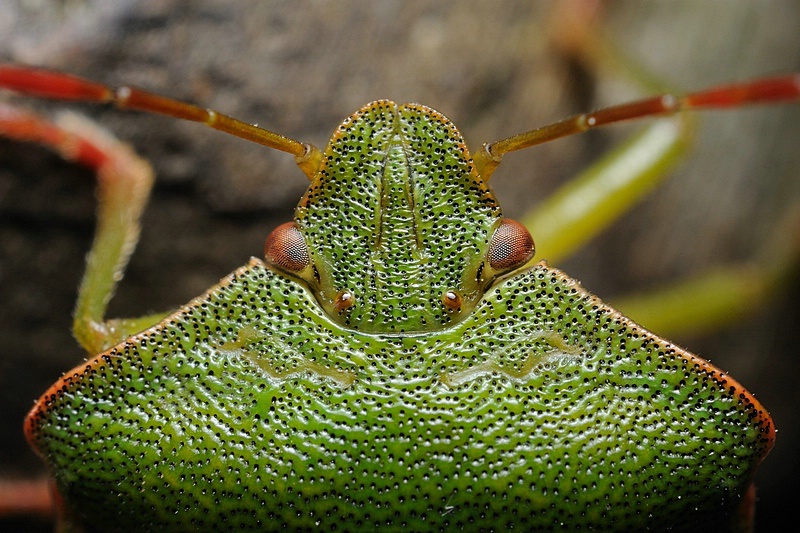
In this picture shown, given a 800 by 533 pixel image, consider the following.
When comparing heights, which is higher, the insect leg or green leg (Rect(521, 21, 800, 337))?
green leg (Rect(521, 21, 800, 337))

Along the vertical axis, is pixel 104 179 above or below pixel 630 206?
below

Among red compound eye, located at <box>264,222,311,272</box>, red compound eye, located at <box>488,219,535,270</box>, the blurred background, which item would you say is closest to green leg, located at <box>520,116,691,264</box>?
the blurred background

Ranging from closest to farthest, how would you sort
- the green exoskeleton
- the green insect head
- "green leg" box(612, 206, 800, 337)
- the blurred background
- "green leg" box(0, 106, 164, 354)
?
the green exoskeleton → the green insect head → "green leg" box(0, 106, 164, 354) → the blurred background → "green leg" box(612, 206, 800, 337)

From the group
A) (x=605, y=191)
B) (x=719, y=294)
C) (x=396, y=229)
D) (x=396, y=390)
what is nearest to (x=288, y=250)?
(x=396, y=229)

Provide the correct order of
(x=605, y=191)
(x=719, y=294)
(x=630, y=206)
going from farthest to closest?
(x=719, y=294) < (x=630, y=206) < (x=605, y=191)

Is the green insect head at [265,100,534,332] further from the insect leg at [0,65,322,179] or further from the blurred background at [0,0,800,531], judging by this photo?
the blurred background at [0,0,800,531]

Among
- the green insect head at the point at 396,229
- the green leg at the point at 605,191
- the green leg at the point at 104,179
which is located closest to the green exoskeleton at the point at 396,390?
the green insect head at the point at 396,229

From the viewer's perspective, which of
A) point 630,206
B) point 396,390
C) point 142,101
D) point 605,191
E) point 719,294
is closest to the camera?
point 396,390

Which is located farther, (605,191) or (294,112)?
(605,191)

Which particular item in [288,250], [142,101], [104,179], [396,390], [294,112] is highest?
[294,112]

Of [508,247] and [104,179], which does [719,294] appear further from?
[104,179]
